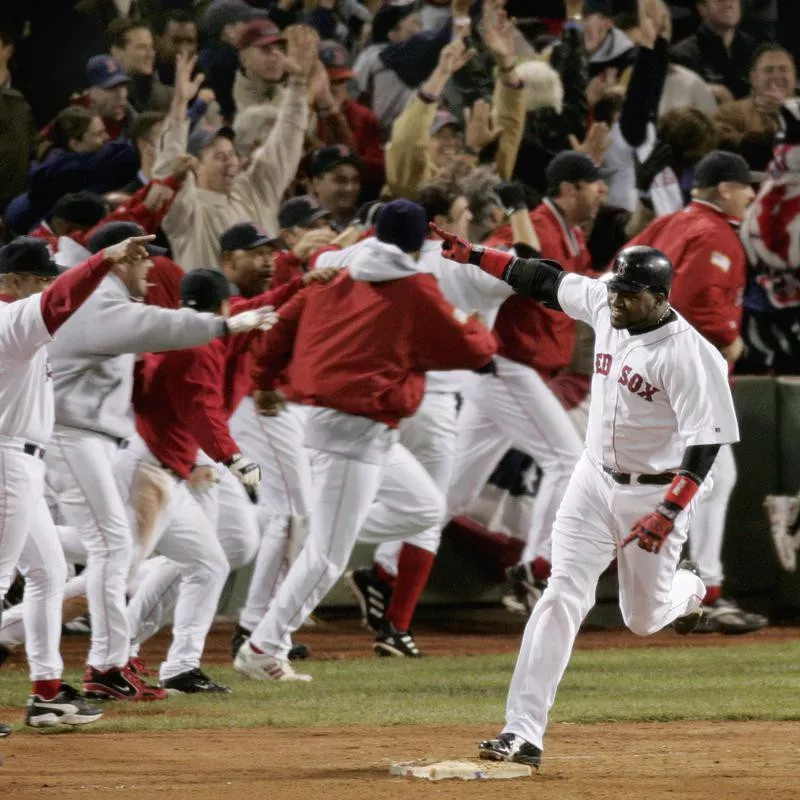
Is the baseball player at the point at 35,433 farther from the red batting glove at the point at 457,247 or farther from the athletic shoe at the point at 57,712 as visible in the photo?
the red batting glove at the point at 457,247

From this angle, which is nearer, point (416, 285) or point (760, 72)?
point (416, 285)

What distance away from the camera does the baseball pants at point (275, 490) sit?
9750mm

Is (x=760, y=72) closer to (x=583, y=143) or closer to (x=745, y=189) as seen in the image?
(x=583, y=143)

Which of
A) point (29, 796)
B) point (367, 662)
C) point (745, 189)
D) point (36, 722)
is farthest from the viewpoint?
point (745, 189)

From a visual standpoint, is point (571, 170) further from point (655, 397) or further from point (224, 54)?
point (655, 397)

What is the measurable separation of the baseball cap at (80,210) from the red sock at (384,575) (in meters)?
2.76

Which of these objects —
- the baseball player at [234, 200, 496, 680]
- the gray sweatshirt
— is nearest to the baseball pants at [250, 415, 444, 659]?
the baseball player at [234, 200, 496, 680]

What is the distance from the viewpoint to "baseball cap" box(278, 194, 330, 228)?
10875mm

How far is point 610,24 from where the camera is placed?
14.2 metres

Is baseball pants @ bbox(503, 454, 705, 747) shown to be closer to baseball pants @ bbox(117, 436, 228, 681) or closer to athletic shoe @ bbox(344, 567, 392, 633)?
baseball pants @ bbox(117, 436, 228, 681)

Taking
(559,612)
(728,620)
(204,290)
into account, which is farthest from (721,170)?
(559,612)

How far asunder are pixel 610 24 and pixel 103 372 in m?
7.64

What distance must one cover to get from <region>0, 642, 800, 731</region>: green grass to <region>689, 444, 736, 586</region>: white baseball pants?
21.4 inches

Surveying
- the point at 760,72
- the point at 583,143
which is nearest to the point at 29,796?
the point at 583,143
